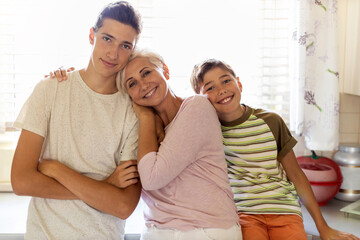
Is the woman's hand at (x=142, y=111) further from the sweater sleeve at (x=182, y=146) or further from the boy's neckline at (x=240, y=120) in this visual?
the boy's neckline at (x=240, y=120)

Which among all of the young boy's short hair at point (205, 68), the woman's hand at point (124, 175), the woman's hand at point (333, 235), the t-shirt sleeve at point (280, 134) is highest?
the young boy's short hair at point (205, 68)

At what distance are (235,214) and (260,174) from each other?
0.22 metres

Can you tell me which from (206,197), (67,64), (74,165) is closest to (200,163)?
(206,197)

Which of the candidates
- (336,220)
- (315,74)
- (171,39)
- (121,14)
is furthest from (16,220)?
(315,74)

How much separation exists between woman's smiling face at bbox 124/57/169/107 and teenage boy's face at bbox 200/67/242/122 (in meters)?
0.19

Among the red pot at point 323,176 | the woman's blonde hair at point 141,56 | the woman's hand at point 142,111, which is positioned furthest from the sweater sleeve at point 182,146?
the red pot at point 323,176

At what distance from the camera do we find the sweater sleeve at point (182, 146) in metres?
1.28

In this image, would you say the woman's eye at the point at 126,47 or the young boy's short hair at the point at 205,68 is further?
the young boy's short hair at the point at 205,68

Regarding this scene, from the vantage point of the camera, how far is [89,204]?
137cm

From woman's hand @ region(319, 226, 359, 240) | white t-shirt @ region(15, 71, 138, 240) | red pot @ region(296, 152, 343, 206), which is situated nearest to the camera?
white t-shirt @ region(15, 71, 138, 240)

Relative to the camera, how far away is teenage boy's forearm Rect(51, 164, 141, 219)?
1329mm

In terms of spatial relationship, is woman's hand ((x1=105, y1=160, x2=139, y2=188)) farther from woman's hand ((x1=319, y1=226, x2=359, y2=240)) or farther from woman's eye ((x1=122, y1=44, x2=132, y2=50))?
woman's hand ((x1=319, y1=226, x2=359, y2=240))

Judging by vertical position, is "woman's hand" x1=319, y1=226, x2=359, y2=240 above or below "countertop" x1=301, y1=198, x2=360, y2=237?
above

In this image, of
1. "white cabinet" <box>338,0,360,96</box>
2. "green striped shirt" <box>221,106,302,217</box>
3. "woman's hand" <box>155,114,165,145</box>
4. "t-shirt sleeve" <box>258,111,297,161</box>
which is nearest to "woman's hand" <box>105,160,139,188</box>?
"woman's hand" <box>155,114,165,145</box>
